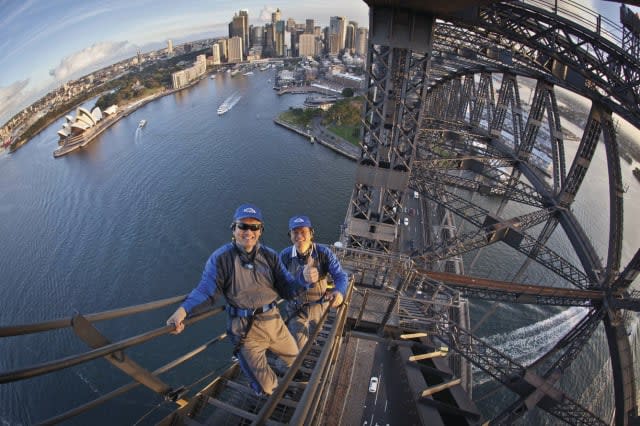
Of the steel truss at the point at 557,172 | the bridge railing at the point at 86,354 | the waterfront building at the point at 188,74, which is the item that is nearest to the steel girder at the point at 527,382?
the steel truss at the point at 557,172

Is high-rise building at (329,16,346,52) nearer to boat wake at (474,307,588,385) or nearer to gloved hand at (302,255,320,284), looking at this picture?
boat wake at (474,307,588,385)

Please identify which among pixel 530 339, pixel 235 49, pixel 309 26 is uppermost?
pixel 309 26

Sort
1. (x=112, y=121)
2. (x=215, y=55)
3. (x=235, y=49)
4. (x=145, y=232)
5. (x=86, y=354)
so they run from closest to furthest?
(x=86, y=354) → (x=145, y=232) → (x=112, y=121) → (x=215, y=55) → (x=235, y=49)

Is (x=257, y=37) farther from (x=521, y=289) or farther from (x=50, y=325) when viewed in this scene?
(x=50, y=325)

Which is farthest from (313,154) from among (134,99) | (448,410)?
(134,99)

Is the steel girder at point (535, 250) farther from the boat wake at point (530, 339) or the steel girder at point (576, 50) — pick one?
the boat wake at point (530, 339)

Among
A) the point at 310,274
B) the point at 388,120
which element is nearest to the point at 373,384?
the point at 310,274

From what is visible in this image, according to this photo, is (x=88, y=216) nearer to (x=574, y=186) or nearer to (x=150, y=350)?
(x=150, y=350)
